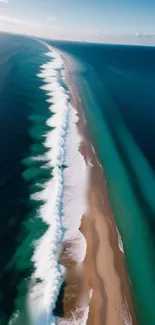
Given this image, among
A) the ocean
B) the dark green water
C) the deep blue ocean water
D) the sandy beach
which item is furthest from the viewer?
the dark green water

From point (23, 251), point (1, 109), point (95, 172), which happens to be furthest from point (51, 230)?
point (1, 109)

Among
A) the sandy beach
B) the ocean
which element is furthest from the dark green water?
the sandy beach

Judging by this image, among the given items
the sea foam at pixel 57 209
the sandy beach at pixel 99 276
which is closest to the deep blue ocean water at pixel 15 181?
the sea foam at pixel 57 209

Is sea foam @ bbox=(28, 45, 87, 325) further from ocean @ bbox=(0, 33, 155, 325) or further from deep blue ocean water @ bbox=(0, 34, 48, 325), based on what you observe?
deep blue ocean water @ bbox=(0, 34, 48, 325)

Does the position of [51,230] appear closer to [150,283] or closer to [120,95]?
[150,283]

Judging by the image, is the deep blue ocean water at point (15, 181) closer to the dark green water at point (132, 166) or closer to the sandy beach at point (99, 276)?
the sandy beach at point (99, 276)
